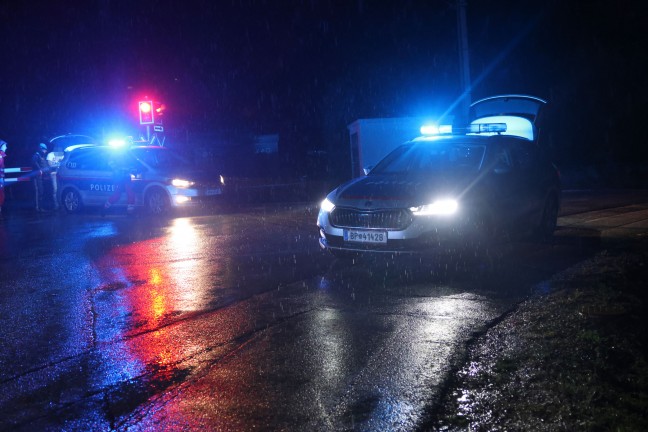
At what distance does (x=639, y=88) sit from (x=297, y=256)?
74.5ft

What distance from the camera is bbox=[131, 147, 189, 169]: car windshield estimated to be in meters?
16.2

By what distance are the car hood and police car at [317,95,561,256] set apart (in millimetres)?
12

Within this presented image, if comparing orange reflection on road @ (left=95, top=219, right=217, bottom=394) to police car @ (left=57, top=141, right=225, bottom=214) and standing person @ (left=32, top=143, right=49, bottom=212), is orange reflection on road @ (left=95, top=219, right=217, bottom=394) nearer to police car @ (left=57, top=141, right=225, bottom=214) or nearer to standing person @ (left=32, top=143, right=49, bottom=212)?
police car @ (left=57, top=141, right=225, bottom=214)

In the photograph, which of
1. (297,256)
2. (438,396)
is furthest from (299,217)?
(438,396)

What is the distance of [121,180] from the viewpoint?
1580 centimetres

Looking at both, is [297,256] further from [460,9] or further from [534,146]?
[460,9]

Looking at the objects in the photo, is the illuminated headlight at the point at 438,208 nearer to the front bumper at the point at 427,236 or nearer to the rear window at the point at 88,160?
the front bumper at the point at 427,236

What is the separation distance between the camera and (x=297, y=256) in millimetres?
9078

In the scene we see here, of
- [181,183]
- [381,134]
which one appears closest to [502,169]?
[181,183]

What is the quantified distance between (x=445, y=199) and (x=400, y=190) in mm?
560

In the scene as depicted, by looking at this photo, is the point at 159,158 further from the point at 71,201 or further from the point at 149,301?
the point at 149,301

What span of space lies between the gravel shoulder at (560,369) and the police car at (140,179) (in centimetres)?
1085

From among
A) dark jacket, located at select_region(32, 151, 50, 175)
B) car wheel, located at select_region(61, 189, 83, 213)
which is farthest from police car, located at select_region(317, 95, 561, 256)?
dark jacket, located at select_region(32, 151, 50, 175)

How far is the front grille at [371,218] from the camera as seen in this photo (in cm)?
744
